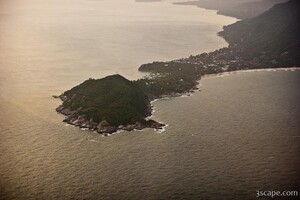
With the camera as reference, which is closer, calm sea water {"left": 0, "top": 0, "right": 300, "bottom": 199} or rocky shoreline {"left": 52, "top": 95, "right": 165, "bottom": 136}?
calm sea water {"left": 0, "top": 0, "right": 300, "bottom": 199}

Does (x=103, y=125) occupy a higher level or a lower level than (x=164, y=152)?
higher

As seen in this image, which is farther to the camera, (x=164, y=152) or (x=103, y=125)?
(x=103, y=125)

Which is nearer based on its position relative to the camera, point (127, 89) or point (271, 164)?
point (271, 164)

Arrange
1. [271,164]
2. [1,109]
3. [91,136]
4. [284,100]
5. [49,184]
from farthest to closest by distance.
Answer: [284,100], [1,109], [91,136], [271,164], [49,184]

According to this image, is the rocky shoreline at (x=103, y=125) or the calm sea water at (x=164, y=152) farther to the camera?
the rocky shoreline at (x=103, y=125)

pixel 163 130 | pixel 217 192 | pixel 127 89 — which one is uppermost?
pixel 127 89

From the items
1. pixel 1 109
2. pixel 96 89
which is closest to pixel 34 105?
pixel 1 109

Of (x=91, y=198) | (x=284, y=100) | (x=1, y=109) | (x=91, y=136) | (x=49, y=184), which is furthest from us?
(x=284, y=100)

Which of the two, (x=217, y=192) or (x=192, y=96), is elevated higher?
(x=192, y=96)

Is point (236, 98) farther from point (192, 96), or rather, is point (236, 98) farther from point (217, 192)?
point (217, 192)

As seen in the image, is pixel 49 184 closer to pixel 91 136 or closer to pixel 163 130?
pixel 91 136

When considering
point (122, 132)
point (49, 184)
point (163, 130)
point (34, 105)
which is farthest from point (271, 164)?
point (34, 105)
